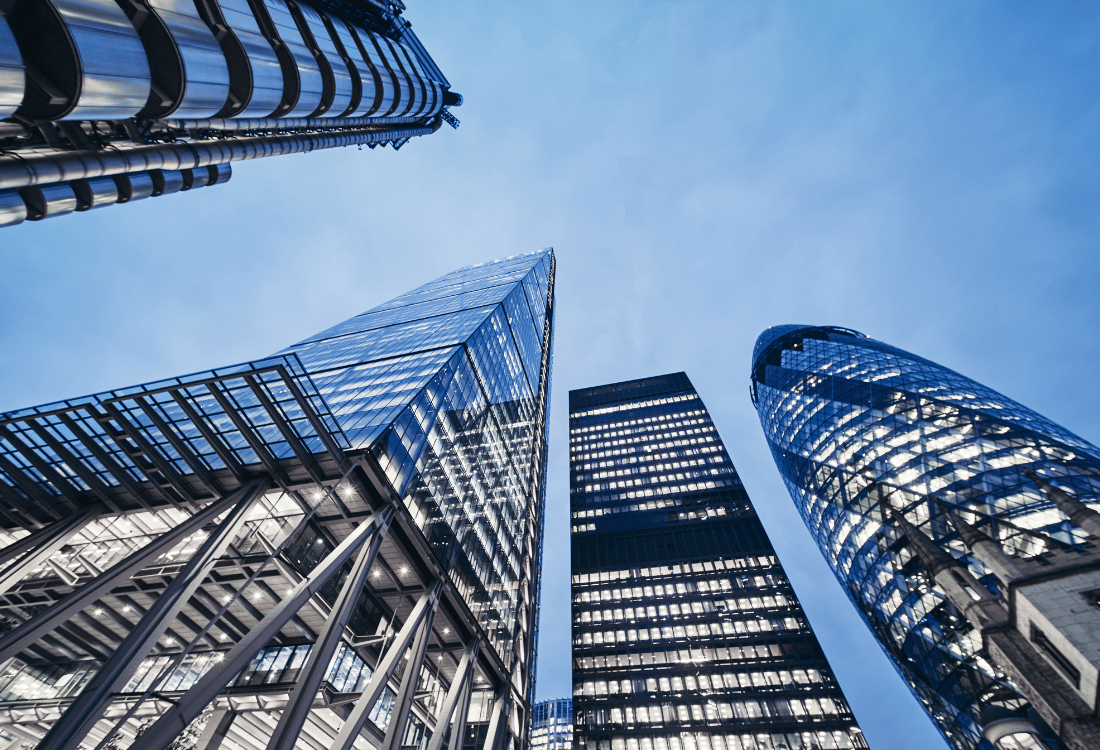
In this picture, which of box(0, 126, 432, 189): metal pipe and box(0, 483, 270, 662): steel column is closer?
box(0, 126, 432, 189): metal pipe

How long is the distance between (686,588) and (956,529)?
4005 centimetres

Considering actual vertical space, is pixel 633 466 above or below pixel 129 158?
above

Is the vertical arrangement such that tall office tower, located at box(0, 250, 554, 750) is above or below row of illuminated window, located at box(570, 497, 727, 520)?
below

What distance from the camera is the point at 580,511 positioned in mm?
98375

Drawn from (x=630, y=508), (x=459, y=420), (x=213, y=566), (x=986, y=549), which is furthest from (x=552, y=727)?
(x=213, y=566)

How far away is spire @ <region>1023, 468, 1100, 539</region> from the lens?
40.2m

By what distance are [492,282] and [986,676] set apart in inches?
2718

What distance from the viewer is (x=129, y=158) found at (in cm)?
1725

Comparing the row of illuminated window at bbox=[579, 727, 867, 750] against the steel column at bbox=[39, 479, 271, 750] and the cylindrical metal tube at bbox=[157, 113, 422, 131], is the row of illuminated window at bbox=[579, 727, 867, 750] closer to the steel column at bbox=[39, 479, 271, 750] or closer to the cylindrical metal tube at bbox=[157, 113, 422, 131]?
the steel column at bbox=[39, 479, 271, 750]

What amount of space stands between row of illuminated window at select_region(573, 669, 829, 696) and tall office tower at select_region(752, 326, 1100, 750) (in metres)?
11.9

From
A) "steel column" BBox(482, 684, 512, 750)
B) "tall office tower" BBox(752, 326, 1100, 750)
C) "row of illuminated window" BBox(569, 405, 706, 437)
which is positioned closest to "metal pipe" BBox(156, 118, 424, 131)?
"steel column" BBox(482, 684, 512, 750)

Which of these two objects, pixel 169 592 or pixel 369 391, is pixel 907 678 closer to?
pixel 369 391

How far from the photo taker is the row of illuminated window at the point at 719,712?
196 feet

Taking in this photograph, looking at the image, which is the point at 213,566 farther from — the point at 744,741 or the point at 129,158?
the point at 744,741
